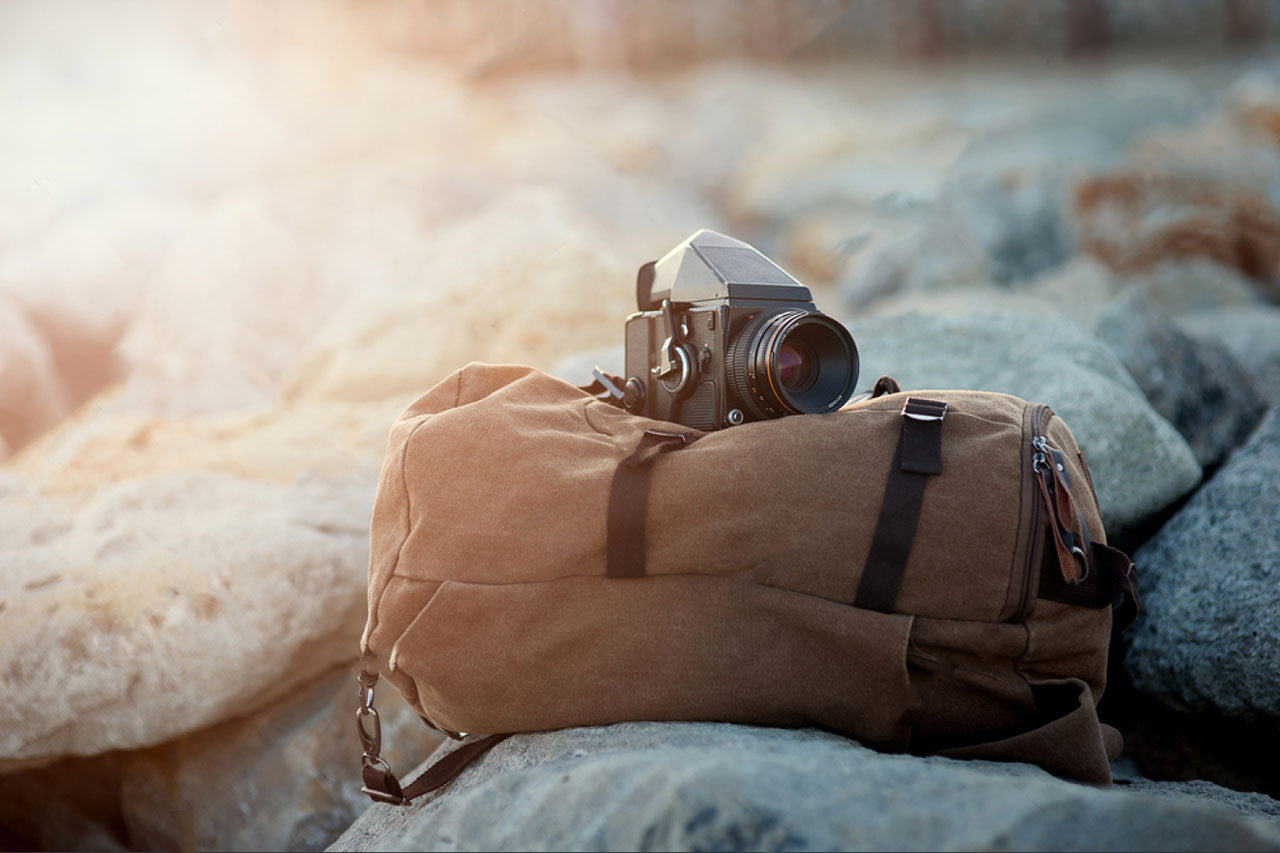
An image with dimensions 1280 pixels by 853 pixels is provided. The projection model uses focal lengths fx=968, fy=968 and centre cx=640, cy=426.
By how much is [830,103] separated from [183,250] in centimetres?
828

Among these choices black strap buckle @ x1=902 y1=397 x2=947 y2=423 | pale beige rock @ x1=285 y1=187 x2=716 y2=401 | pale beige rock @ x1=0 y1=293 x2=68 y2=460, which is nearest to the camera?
black strap buckle @ x1=902 y1=397 x2=947 y2=423

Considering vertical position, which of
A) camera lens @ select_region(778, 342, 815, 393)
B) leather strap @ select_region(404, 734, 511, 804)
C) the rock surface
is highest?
camera lens @ select_region(778, 342, 815, 393)

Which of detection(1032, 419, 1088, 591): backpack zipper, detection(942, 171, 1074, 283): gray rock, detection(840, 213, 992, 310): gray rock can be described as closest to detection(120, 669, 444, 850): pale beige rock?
detection(1032, 419, 1088, 591): backpack zipper

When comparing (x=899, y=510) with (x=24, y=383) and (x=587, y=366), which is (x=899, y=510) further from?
(x=24, y=383)

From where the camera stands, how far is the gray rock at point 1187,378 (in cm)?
305

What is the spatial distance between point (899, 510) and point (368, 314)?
323 centimetres

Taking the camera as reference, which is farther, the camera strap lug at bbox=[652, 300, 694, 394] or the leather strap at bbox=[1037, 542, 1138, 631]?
the camera strap lug at bbox=[652, 300, 694, 394]

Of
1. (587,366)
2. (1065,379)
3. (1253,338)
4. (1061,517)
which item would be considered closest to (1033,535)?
(1061,517)

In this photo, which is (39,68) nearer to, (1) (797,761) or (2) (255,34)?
(2) (255,34)

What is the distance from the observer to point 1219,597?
2211 millimetres

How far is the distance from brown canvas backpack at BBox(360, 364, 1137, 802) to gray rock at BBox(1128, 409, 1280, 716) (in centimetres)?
55

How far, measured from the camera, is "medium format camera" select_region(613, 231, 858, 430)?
196 centimetres

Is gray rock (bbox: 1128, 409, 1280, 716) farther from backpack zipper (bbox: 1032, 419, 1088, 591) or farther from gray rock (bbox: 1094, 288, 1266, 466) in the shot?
backpack zipper (bbox: 1032, 419, 1088, 591)

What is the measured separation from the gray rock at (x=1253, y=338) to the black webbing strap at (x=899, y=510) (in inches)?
85.3
